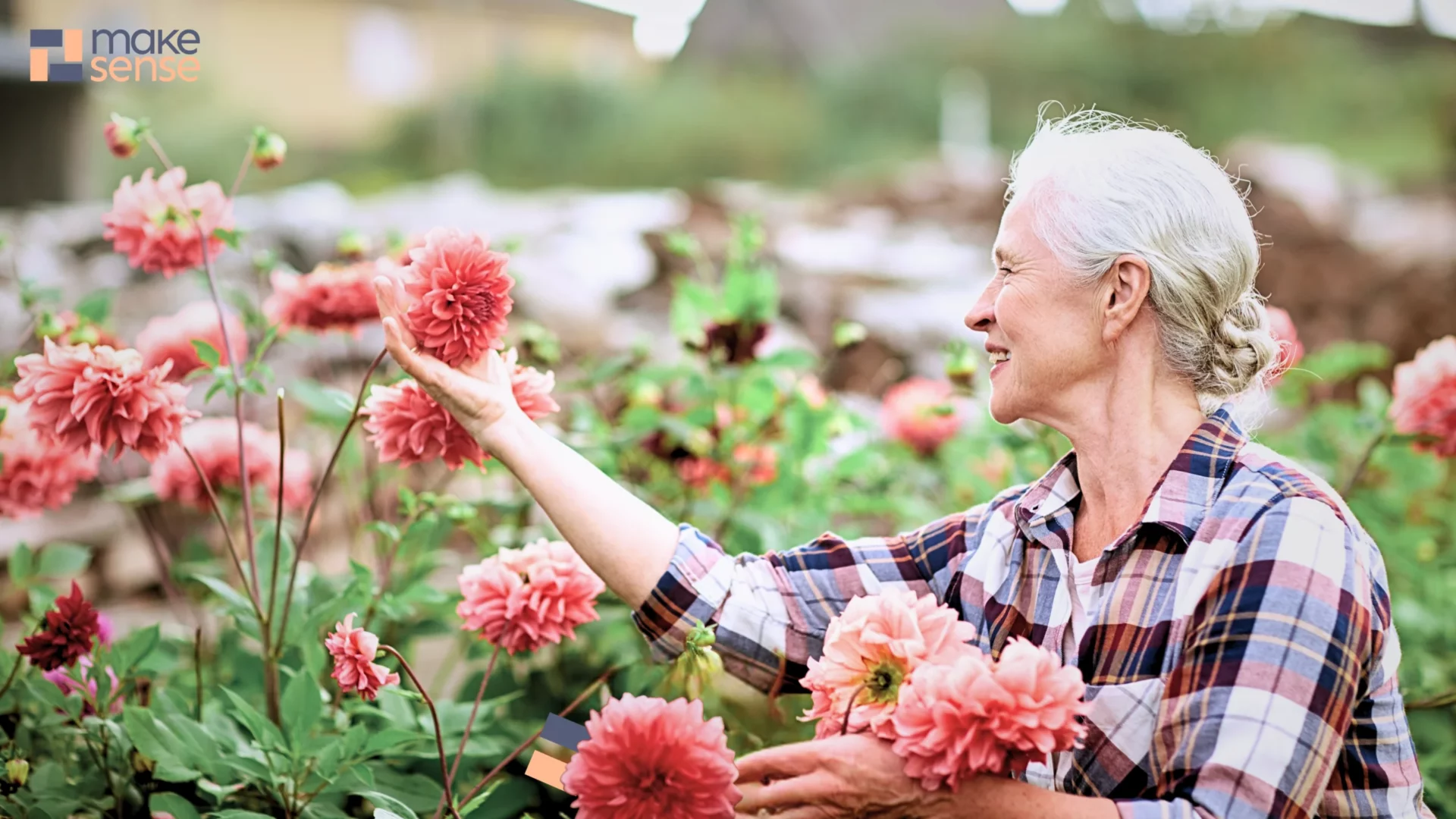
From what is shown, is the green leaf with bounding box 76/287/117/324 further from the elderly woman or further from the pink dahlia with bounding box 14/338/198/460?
the elderly woman

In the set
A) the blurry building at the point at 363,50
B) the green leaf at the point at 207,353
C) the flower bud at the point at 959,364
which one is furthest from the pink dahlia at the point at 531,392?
the blurry building at the point at 363,50

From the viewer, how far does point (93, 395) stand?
1.07 meters

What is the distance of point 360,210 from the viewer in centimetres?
438

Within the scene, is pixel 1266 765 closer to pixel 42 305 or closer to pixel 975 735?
pixel 975 735

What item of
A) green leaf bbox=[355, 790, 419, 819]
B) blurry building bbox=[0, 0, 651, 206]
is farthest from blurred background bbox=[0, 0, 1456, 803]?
green leaf bbox=[355, 790, 419, 819]

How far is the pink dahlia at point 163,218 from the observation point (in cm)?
132

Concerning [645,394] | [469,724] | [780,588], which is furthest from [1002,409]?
[645,394]

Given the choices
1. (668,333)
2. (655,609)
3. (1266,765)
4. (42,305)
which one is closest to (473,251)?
(655,609)

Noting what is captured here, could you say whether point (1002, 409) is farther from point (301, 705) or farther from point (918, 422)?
point (918, 422)

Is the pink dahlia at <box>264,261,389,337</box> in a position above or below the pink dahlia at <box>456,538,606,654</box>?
above

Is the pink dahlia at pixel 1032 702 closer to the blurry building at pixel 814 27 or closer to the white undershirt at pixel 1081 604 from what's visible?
the white undershirt at pixel 1081 604

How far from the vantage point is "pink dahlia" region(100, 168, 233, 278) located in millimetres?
1322

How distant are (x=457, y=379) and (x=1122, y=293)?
0.65m

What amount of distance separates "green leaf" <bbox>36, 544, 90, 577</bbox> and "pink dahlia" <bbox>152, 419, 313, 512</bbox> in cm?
14
